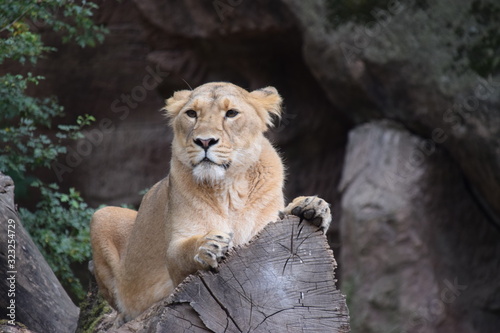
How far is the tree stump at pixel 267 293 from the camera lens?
13.0 ft

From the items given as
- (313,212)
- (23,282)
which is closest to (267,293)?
(313,212)

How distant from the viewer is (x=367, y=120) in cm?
970

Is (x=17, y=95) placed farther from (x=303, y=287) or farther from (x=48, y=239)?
(x=303, y=287)

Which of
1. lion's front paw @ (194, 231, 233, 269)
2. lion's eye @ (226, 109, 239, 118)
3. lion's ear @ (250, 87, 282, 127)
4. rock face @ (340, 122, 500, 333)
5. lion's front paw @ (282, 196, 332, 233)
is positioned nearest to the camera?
lion's front paw @ (194, 231, 233, 269)

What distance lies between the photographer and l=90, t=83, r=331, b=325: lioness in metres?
4.73

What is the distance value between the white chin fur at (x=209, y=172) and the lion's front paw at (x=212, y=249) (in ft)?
1.91

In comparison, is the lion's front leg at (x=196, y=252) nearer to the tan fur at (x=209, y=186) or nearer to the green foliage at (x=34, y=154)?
the tan fur at (x=209, y=186)

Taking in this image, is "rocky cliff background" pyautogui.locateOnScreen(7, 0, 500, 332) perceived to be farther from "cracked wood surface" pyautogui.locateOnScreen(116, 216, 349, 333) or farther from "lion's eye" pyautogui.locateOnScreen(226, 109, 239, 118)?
"cracked wood surface" pyautogui.locateOnScreen(116, 216, 349, 333)

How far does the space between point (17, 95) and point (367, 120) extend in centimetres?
422

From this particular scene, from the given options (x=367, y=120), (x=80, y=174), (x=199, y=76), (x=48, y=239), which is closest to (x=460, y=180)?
(x=367, y=120)

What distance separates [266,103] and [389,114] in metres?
4.31

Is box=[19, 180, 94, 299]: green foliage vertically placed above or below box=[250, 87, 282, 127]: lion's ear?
below

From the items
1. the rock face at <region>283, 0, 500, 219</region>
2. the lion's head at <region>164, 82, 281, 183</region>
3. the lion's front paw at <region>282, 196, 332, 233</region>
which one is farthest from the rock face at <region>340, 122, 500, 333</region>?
the lion's front paw at <region>282, 196, 332, 233</region>

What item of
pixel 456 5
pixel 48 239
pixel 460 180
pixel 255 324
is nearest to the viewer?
pixel 255 324
